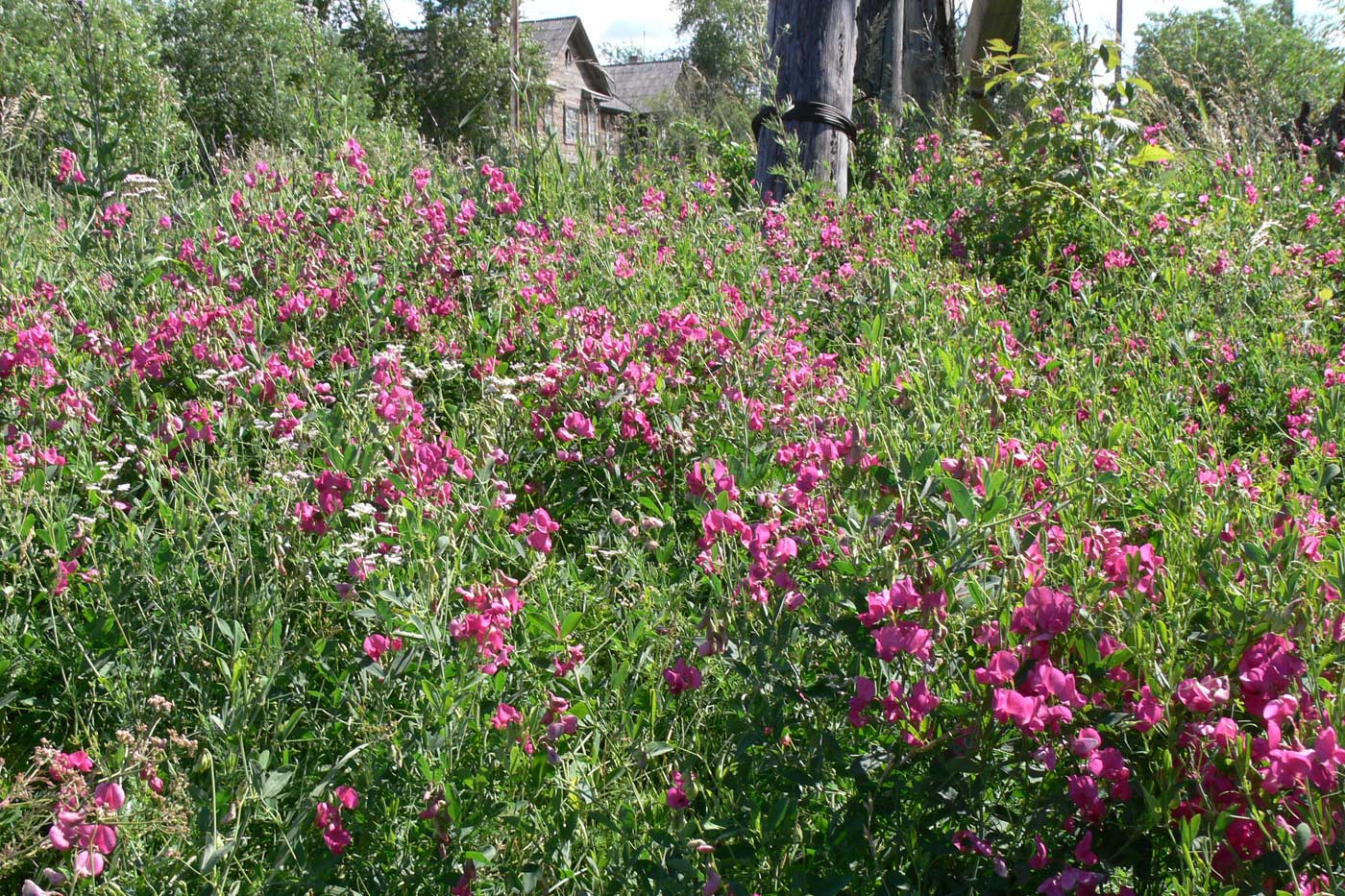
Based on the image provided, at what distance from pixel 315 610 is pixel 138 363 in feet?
4.61

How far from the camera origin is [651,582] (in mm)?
2314

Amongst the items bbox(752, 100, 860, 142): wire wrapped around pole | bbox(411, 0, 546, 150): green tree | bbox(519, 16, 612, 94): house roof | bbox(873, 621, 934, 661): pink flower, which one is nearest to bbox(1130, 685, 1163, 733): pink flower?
bbox(873, 621, 934, 661): pink flower

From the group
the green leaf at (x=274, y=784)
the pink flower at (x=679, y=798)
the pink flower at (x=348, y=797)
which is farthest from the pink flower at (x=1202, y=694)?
the green leaf at (x=274, y=784)

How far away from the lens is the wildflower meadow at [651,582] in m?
1.57

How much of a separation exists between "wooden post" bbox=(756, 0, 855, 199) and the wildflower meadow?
203cm

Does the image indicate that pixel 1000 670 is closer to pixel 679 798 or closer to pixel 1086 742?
pixel 1086 742

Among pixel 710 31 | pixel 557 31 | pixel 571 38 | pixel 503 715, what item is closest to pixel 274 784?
pixel 503 715

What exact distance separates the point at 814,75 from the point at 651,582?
14.4 ft

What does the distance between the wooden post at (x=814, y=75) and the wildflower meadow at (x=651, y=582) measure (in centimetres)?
203

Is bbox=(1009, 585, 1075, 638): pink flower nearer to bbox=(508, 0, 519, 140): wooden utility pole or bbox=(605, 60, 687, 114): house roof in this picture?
bbox=(508, 0, 519, 140): wooden utility pole

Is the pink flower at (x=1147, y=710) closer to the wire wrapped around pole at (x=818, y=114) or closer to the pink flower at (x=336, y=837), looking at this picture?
the pink flower at (x=336, y=837)

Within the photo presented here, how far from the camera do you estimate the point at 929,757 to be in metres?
1.67

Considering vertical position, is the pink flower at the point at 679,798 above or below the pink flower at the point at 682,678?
below

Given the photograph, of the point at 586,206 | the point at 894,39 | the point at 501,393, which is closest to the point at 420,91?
the point at 894,39
